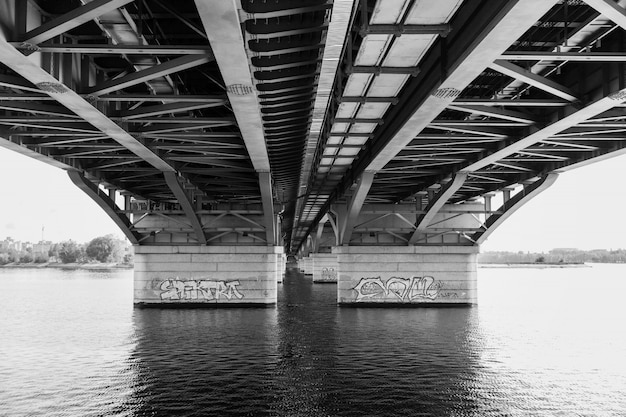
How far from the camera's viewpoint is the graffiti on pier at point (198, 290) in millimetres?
47906

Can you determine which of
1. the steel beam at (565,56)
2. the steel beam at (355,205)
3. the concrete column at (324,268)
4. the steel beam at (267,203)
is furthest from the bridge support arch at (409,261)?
the concrete column at (324,268)

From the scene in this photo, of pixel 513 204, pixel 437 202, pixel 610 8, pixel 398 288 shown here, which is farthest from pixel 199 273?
pixel 610 8

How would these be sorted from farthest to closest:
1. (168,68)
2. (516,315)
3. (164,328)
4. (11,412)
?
(516,315) < (164,328) < (11,412) < (168,68)

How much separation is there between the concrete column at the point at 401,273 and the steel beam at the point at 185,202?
11.2 metres

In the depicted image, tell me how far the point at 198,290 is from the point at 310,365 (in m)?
24.4

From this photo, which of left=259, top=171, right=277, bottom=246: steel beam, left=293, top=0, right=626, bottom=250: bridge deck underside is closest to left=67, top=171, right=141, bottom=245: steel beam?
left=259, top=171, right=277, bottom=246: steel beam

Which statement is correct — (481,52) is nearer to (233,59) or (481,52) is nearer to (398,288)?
(233,59)

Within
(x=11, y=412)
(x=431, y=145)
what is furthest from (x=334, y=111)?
(x=11, y=412)

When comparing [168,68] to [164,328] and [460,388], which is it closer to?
[460,388]

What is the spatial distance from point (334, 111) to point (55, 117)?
10325 millimetres

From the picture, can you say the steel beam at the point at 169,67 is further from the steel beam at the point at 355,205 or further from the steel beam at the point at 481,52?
the steel beam at the point at 355,205

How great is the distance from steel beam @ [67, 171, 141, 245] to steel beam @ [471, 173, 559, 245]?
87.1ft

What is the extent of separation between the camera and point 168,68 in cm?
1501

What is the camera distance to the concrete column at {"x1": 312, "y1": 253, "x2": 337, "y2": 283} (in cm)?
10594
